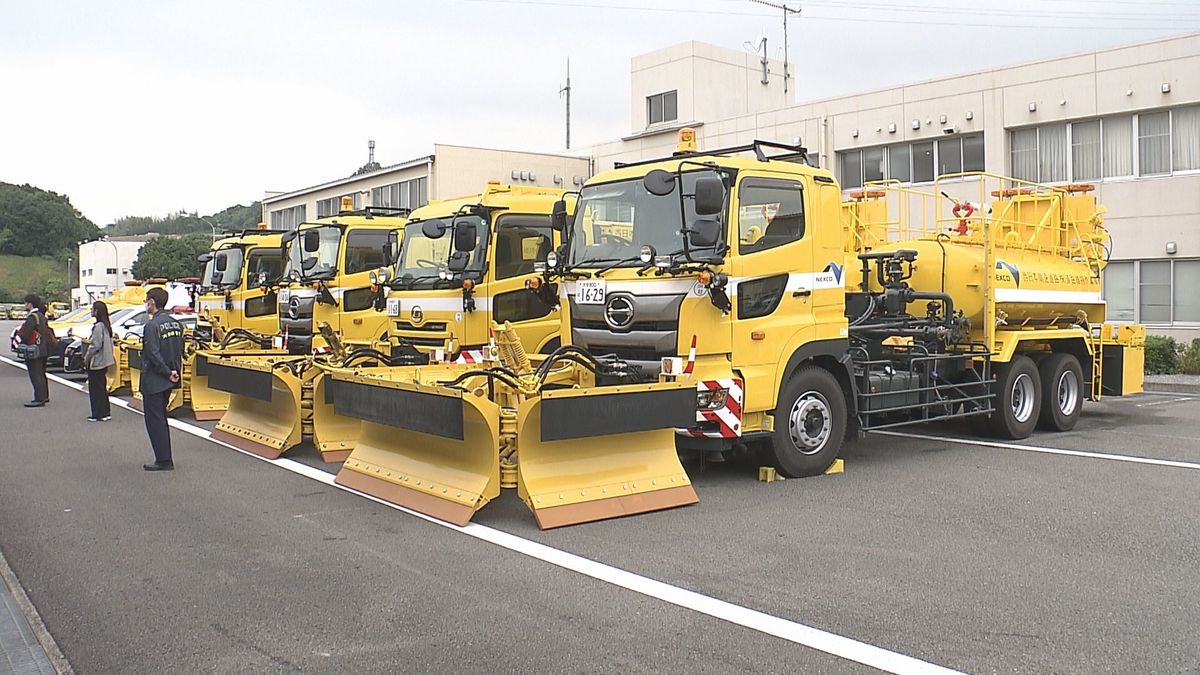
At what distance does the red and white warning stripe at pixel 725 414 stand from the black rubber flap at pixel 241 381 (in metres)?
4.71

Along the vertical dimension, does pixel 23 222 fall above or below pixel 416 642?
above

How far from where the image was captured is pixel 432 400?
768cm

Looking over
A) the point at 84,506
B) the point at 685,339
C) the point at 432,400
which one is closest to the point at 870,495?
the point at 685,339

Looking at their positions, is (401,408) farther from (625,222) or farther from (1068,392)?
(1068,392)

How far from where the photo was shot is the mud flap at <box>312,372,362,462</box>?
10211 mm

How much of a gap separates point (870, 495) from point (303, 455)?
584 centimetres

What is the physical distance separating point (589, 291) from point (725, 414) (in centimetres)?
164

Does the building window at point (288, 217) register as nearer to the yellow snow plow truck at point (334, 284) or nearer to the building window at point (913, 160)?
the building window at point (913, 160)

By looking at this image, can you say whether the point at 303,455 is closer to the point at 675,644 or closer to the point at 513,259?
the point at 513,259

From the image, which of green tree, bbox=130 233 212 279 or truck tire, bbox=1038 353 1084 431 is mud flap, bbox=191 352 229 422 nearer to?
truck tire, bbox=1038 353 1084 431

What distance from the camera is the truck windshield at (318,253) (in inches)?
612

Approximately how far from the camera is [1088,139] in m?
22.7

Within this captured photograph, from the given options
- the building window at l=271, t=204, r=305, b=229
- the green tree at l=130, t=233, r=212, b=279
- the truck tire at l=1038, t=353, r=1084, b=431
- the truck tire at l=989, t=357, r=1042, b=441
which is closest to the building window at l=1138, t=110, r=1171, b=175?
the truck tire at l=1038, t=353, r=1084, b=431

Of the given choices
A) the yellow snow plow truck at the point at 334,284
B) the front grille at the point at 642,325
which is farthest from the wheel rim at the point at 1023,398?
the yellow snow plow truck at the point at 334,284
